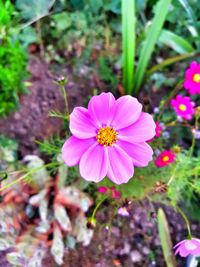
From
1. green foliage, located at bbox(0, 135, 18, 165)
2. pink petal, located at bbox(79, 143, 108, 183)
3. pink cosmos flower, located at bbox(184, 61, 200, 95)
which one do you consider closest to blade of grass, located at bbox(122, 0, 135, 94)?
pink cosmos flower, located at bbox(184, 61, 200, 95)

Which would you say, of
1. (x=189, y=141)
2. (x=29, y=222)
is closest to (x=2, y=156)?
(x=29, y=222)

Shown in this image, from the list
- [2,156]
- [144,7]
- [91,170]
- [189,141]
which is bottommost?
[189,141]

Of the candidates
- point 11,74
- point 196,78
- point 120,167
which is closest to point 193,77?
point 196,78

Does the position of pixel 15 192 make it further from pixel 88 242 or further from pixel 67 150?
pixel 67 150

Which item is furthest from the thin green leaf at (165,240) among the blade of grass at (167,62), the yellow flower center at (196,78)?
the blade of grass at (167,62)

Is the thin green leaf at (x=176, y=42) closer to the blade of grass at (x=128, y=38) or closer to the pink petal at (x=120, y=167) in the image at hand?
the blade of grass at (x=128, y=38)

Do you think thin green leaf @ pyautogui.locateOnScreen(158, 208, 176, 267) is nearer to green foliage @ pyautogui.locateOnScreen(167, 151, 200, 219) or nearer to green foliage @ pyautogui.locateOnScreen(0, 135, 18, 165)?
green foliage @ pyautogui.locateOnScreen(167, 151, 200, 219)
